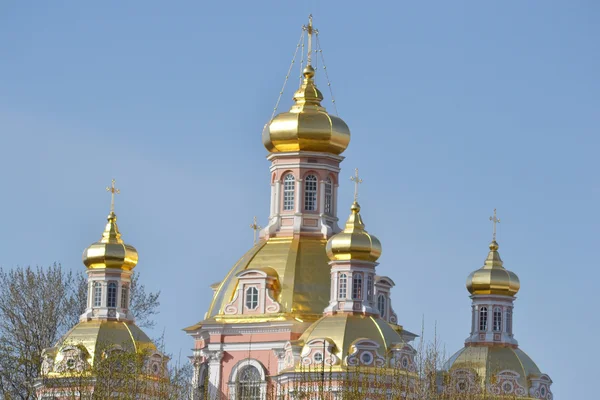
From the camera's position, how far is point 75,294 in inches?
2613

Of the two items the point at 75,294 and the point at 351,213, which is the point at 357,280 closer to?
the point at 351,213

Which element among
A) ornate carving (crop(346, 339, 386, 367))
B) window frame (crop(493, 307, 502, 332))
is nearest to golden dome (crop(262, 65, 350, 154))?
window frame (crop(493, 307, 502, 332))

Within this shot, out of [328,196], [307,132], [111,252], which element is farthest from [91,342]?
[307,132]

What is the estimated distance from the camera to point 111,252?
2525 inches

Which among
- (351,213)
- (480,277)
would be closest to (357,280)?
(351,213)

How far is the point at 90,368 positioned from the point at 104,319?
668 centimetres

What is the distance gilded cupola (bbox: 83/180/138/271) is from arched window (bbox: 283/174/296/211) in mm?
4164

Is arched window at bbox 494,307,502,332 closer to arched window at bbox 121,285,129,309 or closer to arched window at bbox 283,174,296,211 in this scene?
arched window at bbox 283,174,296,211

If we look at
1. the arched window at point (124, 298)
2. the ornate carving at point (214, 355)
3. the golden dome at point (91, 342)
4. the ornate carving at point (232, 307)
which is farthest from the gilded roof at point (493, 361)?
the arched window at point (124, 298)

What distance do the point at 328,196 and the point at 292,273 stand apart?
3.44 metres

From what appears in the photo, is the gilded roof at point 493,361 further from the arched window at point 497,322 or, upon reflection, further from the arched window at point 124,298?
the arched window at point 124,298

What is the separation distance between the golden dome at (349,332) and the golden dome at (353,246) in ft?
5.03

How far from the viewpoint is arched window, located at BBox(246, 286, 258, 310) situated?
6259 cm

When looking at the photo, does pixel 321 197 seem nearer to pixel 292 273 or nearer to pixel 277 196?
pixel 277 196
